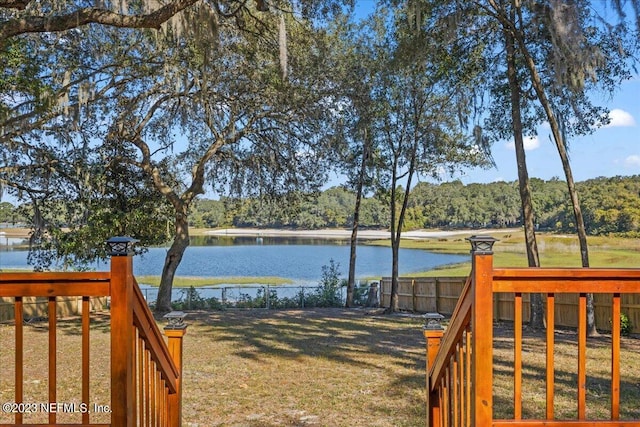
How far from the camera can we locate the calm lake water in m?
29.2

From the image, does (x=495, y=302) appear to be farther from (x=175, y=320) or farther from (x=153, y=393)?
(x=153, y=393)

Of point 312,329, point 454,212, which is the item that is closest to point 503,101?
point 312,329

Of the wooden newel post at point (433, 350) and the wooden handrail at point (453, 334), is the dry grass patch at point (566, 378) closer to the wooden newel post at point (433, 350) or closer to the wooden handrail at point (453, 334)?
the wooden newel post at point (433, 350)

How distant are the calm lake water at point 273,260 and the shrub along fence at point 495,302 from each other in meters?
7.61

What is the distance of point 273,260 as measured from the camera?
124 ft

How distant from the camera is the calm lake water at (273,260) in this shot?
29188 millimetres

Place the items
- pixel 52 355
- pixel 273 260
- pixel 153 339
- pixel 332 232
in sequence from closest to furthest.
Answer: pixel 52 355 < pixel 153 339 < pixel 332 232 < pixel 273 260

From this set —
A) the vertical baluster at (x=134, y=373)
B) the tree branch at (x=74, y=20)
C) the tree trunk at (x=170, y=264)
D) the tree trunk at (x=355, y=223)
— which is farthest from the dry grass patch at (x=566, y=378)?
the tree trunk at (x=170, y=264)

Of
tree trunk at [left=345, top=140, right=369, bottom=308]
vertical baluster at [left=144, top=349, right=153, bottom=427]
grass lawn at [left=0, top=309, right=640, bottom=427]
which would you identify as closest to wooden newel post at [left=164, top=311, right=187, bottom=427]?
vertical baluster at [left=144, top=349, right=153, bottom=427]

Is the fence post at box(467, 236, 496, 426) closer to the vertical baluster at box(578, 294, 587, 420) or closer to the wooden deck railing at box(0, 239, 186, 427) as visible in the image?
the vertical baluster at box(578, 294, 587, 420)

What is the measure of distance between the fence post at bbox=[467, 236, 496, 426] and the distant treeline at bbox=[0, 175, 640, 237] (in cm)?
1190

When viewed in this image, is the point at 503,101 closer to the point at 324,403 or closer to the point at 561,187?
the point at 324,403

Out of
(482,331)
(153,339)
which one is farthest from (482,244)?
(153,339)

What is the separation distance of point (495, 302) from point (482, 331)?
10.9 metres
